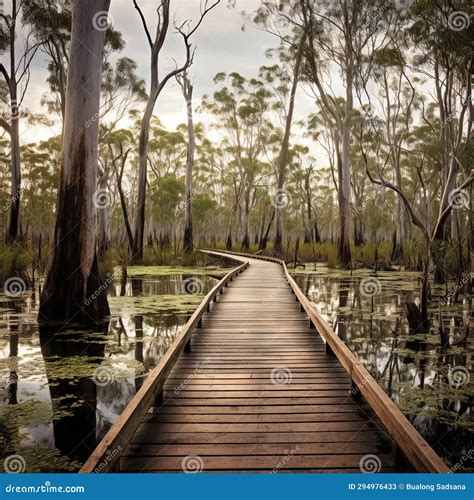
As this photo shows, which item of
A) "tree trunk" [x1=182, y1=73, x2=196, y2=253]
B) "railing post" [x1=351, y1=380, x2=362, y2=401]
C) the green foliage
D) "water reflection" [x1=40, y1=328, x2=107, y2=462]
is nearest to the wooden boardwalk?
"railing post" [x1=351, y1=380, x2=362, y2=401]

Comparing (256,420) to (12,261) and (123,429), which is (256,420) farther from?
(12,261)

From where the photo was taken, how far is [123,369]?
503 centimetres

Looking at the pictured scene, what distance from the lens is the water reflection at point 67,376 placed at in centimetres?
325

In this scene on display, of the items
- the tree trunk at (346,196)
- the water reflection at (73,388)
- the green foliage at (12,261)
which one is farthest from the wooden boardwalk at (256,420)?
the tree trunk at (346,196)

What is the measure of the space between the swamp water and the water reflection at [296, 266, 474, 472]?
1 cm

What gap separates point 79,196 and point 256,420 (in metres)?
4.84

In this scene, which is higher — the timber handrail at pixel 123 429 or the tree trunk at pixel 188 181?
the tree trunk at pixel 188 181

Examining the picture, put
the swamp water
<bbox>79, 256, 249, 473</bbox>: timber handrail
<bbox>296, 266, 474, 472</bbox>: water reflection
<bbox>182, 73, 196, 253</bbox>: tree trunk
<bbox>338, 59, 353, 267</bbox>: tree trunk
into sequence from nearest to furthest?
<bbox>79, 256, 249, 473</bbox>: timber handrail → the swamp water → <bbox>296, 266, 474, 472</bbox>: water reflection → <bbox>338, 59, 353, 267</bbox>: tree trunk → <bbox>182, 73, 196, 253</bbox>: tree trunk

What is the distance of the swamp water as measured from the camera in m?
3.38

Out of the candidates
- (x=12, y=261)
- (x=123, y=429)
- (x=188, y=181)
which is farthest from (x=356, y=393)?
(x=188, y=181)

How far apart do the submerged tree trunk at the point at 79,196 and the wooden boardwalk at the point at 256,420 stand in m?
2.19

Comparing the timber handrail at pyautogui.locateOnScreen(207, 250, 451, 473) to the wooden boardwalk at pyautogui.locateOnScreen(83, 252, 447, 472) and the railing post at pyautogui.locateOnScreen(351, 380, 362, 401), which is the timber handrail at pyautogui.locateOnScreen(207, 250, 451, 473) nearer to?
the wooden boardwalk at pyautogui.locateOnScreen(83, 252, 447, 472)

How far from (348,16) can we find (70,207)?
1393cm

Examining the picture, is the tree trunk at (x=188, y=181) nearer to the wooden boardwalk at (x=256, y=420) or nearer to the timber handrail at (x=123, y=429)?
the wooden boardwalk at (x=256, y=420)
